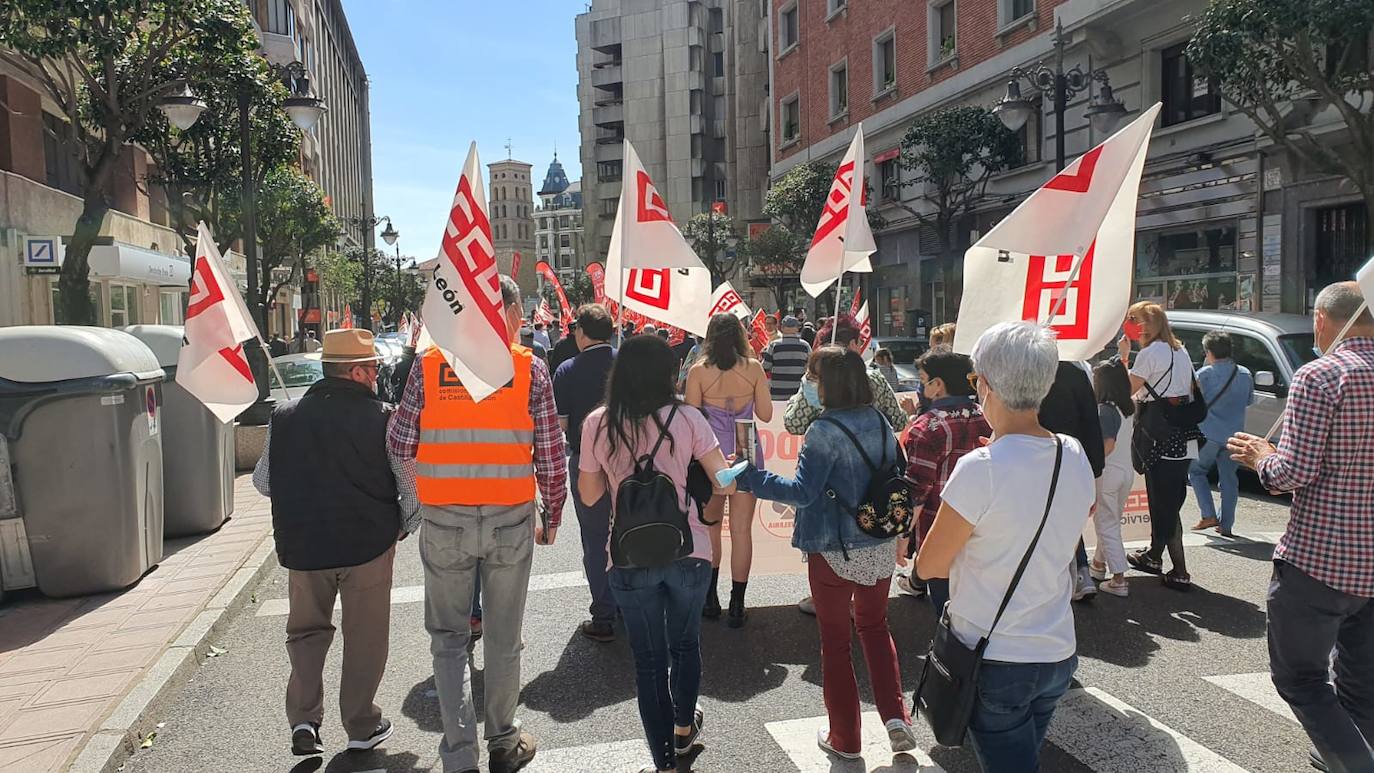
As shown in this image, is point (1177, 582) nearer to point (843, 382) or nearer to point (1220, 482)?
point (1220, 482)

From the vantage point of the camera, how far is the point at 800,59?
3694 cm

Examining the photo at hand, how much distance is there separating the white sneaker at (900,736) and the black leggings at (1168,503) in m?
3.41

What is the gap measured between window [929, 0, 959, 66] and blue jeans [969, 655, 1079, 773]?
26507 mm

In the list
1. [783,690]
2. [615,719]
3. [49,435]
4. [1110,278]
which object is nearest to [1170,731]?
[783,690]

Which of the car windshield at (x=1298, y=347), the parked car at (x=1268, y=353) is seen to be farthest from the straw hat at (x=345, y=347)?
the car windshield at (x=1298, y=347)

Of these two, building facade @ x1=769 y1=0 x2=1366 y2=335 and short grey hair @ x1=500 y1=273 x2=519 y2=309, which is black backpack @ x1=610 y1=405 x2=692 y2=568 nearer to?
short grey hair @ x1=500 y1=273 x2=519 y2=309

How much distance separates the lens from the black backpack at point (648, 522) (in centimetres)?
360

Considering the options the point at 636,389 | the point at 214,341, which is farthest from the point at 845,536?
the point at 214,341

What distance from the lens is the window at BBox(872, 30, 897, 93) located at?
30130 millimetres

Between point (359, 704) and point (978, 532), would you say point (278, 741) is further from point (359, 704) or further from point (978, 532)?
point (978, 532)

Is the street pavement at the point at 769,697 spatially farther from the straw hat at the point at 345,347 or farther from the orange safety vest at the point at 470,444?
the straw hat at the point at 345,347

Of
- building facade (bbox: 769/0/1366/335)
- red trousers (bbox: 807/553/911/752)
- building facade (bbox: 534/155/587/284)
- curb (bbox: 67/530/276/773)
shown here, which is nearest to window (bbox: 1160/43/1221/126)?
building facade (bbox: 769/0/1366/335)

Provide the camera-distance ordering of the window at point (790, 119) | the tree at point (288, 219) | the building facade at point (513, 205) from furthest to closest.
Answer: the building facade at point (513, 205) < the window at point (790, 119) < the tree at point (288, 219)

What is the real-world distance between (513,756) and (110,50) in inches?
421
